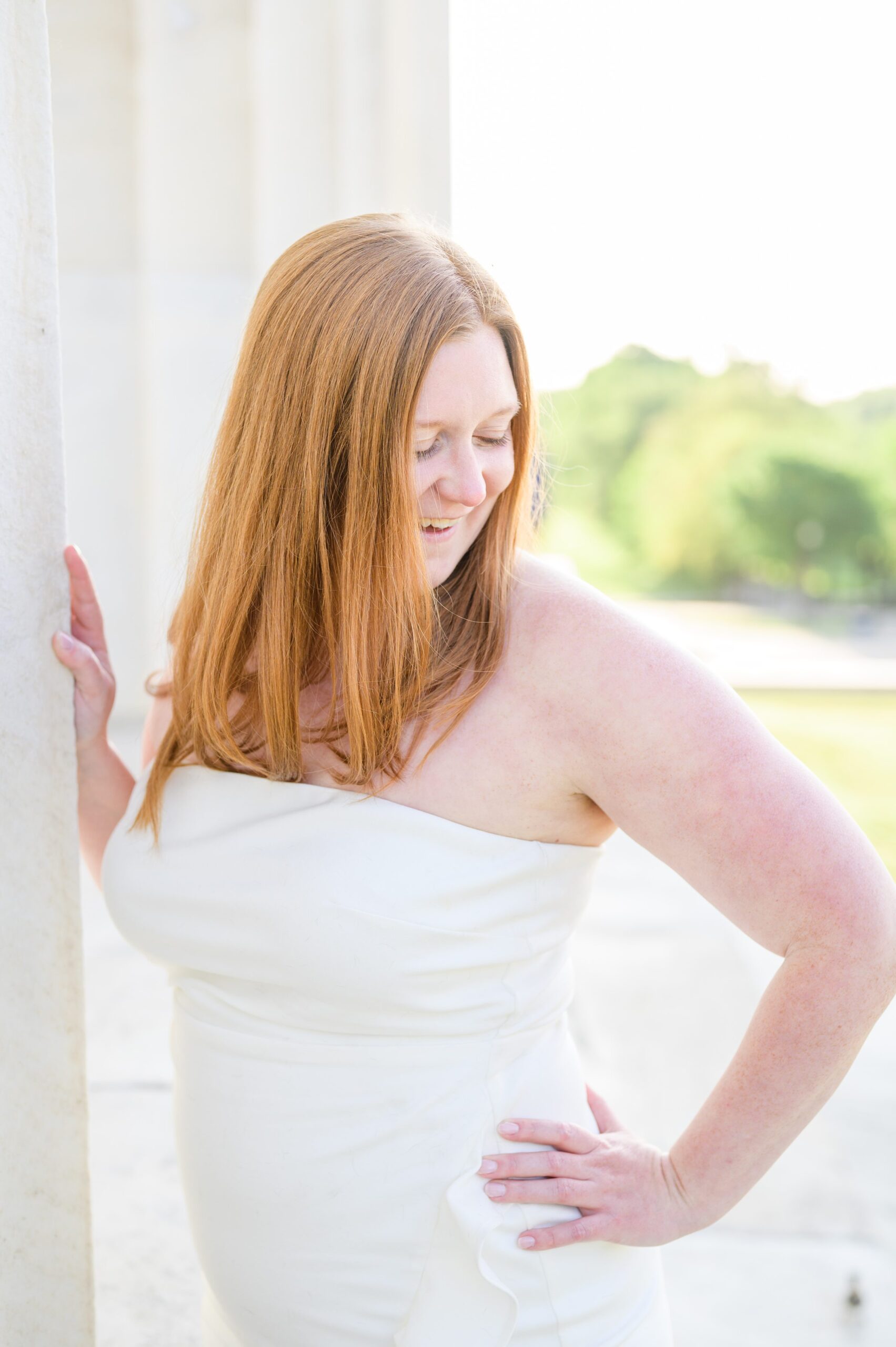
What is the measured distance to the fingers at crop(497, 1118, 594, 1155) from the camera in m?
0.94

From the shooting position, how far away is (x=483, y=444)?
102 centimetres

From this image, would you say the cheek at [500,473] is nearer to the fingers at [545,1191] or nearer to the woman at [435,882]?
the woman at [435,882]

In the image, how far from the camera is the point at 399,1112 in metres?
0.93

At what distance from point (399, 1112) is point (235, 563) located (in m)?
0.57

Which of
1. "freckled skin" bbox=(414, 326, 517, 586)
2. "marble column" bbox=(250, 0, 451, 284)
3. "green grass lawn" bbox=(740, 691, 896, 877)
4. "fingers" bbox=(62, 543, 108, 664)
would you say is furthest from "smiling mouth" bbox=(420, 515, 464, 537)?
"green grass lawn" bbox=(740, 691, 896, 877)

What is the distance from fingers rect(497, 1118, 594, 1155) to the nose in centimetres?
58

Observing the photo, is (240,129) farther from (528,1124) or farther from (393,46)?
(528,1124)

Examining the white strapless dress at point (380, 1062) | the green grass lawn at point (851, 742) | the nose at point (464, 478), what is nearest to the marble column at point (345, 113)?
the nose at point (464, 478)

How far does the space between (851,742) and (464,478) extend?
43.5 ft

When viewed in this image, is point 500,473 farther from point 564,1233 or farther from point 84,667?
point 564,1233

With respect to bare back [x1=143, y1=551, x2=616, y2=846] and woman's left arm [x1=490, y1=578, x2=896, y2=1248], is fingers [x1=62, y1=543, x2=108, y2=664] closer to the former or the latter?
bare back [x1=143, y1=551, x2=616, y2=846]

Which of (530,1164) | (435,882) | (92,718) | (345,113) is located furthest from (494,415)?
(345,113)

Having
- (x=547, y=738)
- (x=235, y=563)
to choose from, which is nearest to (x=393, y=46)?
(x=235, y=563)

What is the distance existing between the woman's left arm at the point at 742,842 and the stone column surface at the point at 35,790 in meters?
0.51
